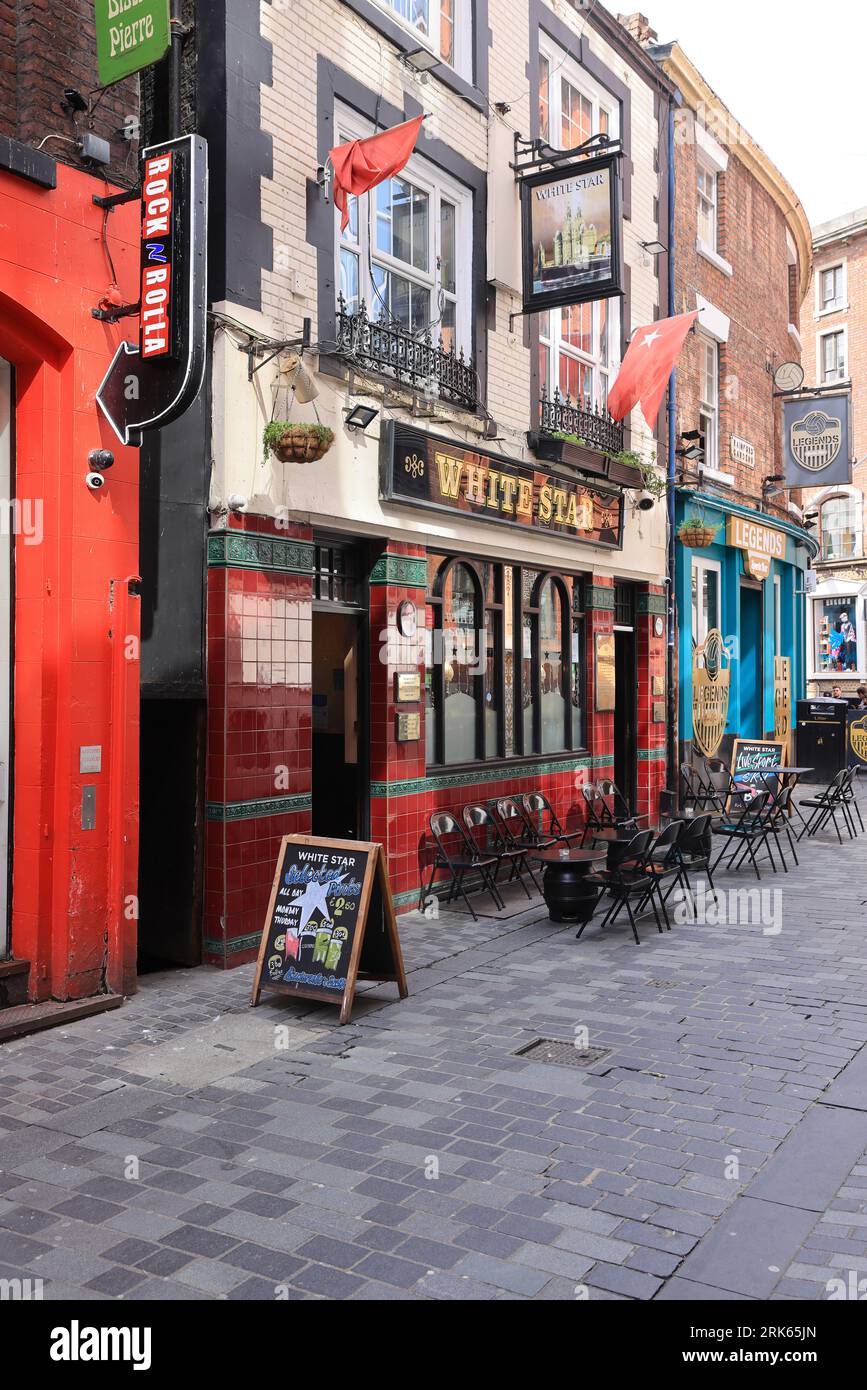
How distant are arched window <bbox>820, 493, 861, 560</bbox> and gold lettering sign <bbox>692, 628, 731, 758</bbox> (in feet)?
68.2

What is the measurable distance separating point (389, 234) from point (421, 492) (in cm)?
242

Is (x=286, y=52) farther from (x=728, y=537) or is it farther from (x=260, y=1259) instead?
(x=728, y=537)

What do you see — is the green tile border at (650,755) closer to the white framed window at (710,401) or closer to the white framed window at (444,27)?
the white framed window at (710,401)

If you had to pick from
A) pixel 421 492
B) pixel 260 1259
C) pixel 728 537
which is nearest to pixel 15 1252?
pixel 260 1259

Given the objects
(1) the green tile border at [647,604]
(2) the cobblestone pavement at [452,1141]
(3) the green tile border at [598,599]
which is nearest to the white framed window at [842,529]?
(1) the green tile border at [647,604]

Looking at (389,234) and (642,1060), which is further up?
(389,234)

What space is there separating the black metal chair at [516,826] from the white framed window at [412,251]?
4.71 metres

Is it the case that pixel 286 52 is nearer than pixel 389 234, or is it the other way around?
pixel 286 52

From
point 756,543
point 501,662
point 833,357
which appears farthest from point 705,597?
point 833,357

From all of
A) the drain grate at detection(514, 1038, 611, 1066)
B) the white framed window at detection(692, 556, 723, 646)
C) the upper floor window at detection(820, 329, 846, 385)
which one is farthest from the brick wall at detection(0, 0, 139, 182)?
the upper floor window at detection(820, 329, 846, 385)

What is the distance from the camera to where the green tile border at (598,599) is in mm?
13648

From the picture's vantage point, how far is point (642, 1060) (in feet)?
19.7

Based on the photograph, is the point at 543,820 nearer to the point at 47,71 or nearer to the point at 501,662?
the point at 501,662

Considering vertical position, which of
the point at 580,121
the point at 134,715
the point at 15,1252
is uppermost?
the point at 580,121
